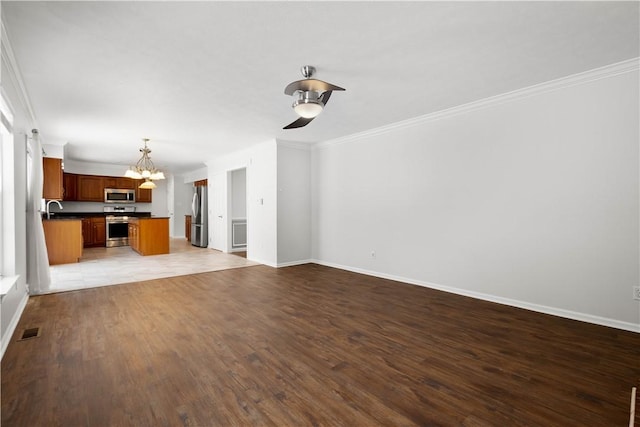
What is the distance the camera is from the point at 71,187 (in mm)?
8562

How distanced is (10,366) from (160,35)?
275 centimetres

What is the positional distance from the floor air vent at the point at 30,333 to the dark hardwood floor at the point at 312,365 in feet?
0.24

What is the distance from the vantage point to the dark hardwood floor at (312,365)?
5.68 feet

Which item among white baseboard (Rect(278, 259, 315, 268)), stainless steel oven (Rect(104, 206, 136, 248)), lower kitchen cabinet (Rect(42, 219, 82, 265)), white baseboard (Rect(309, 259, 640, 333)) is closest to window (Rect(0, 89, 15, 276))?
lower kitchen cabinet (Rect(42, 219, 82, 265))

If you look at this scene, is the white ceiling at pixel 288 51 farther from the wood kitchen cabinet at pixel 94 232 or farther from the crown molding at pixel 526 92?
the wood kitchen cabinet at pixel 94 232

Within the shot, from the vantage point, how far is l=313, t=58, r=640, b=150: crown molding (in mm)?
2906

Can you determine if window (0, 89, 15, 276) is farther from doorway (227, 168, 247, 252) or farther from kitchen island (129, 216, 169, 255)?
doorway (227, 168, 247, 252)

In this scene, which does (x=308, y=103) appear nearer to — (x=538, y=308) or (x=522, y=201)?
(x=522, y=201)

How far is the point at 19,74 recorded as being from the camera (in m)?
2.99

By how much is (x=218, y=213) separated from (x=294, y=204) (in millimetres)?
3095

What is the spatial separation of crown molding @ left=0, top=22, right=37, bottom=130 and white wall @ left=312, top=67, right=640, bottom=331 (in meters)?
4.47

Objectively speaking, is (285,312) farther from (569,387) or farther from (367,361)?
(569,387)

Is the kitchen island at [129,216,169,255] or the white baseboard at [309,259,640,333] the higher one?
the kitchen island at [129,216,169,255]

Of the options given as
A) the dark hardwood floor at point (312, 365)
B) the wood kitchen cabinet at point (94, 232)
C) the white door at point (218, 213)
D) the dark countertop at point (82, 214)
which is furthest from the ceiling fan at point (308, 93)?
the wood kitchen cabinet at point (94, 232)
